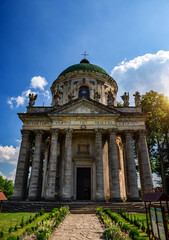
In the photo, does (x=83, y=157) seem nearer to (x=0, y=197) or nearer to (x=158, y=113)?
(x=158, y=113)

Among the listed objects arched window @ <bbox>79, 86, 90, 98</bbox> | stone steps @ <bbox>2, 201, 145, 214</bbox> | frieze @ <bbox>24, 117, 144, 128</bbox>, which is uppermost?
arched window @ <bbox>79, 86, 90, 98</bbox>

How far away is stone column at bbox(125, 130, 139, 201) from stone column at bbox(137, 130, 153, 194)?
1.05 metres

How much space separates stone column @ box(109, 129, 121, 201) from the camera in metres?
17.5

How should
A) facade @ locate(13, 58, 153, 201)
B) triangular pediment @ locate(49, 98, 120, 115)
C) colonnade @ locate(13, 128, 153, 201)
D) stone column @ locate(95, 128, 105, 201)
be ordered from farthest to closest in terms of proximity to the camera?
triangular pediment @ locate(49, 98, 120, 115) < facade @ locate(13, 58, 153, 201) < colonnade @ locate(13, 128, 153, 201) < stone column @ locate(95, 128, 105, 201)

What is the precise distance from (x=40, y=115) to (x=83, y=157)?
24.4 ft

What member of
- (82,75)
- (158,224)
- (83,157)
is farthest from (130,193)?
(82,75)

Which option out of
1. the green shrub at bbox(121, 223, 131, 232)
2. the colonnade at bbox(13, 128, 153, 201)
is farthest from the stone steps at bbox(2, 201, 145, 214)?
the green shrub at bbox(121, 223, 131, 232)

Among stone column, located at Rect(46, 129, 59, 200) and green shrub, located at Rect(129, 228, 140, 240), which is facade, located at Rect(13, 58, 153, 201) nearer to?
stone column, located at Rect(46, 129, 59, 200)

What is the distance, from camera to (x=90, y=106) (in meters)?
21.4

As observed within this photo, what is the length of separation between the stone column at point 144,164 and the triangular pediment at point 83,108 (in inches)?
164

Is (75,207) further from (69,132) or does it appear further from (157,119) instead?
(157,119)

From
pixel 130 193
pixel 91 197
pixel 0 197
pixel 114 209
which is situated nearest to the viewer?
pixel 0 197

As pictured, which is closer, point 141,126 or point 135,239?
point 135,239

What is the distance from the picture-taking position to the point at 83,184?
20.7m
